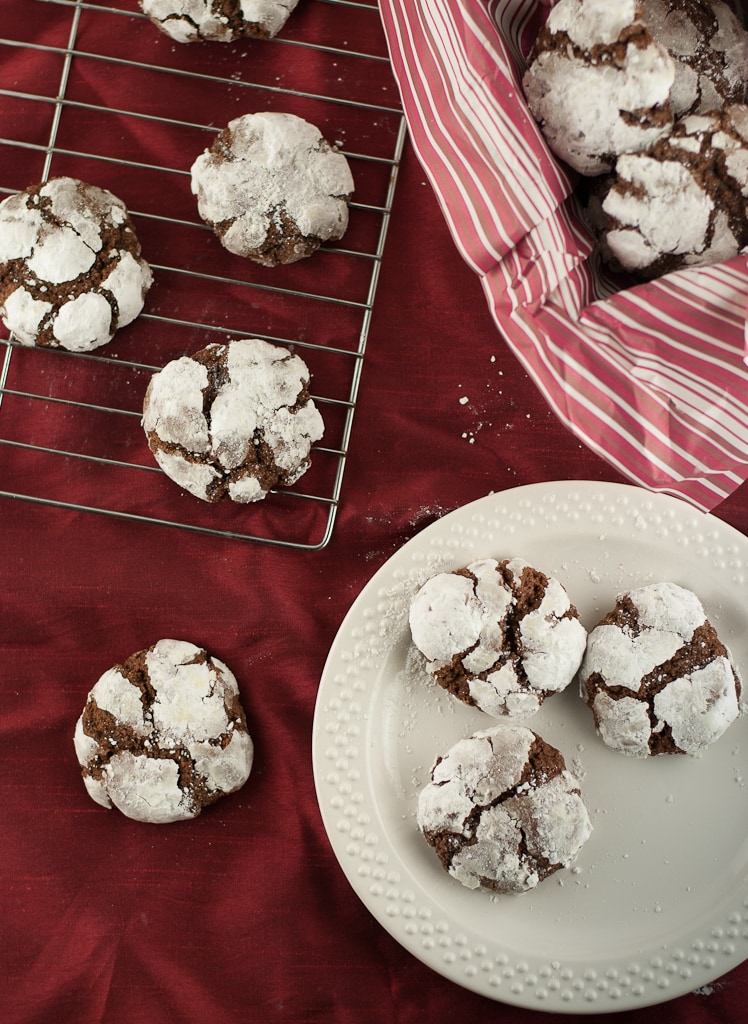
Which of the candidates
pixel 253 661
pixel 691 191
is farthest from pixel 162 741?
pixel 691 191

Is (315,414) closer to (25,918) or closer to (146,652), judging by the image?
(146,652)

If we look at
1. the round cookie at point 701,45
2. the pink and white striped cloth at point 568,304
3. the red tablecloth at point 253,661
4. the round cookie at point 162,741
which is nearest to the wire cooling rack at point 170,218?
the red tablecloth at point 253,661

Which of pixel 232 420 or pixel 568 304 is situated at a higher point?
pixel 568 304

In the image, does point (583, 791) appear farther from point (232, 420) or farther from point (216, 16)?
point (216, 16)

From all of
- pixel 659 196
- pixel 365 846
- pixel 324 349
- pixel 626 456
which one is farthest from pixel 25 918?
pixel 659 196

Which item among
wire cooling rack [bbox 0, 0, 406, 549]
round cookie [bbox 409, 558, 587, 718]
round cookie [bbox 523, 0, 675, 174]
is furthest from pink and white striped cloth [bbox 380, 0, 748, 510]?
wire cooling rack [bbox 0, 0, 406, 549]

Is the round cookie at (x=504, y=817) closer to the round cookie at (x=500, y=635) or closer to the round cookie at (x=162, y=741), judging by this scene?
the round cookie at (x=500, y=635)

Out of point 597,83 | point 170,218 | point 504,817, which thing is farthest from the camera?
point 170,218
